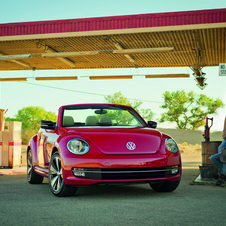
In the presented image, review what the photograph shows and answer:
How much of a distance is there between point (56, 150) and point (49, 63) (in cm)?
1495

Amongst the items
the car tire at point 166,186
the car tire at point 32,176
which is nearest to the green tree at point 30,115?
the car tire at point 32,176

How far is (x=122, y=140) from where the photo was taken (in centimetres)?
656

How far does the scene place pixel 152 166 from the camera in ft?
21.2

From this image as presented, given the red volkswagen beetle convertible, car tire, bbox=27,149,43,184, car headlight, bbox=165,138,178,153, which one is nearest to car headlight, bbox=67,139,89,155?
the red volkswagen beetle convertible

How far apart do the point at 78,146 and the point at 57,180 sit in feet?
2.79

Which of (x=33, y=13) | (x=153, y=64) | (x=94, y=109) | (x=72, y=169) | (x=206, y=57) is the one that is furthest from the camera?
(x=33, y=13)

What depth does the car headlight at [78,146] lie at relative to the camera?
6.39 meters

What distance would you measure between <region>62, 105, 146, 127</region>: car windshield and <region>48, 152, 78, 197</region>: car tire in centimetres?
93

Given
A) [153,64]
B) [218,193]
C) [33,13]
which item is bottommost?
[218,193]

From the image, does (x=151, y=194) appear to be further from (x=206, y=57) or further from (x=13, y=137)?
(x=206, y=57)

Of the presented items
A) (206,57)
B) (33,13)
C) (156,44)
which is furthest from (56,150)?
(33,13)

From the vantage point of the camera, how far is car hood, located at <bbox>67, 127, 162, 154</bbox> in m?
6.43

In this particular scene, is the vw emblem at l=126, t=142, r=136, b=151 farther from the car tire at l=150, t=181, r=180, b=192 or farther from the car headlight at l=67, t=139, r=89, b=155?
the car tire at l=150, t=181, r=180, b=192

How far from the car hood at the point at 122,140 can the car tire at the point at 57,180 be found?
621mm
